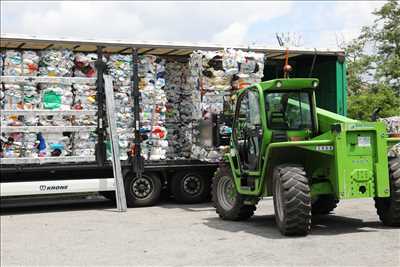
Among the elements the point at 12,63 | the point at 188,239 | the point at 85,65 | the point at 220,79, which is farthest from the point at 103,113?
the point at 188,239

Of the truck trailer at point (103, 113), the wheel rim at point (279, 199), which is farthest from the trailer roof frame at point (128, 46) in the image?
the wheel rim at point (279, 199)

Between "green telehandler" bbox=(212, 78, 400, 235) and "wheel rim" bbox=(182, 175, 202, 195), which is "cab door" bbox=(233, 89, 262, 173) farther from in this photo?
"wheel rim" bbox=(182, 175, 202, 195)

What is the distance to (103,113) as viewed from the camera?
12852 millimetres

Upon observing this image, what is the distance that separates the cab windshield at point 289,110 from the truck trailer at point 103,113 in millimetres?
1986

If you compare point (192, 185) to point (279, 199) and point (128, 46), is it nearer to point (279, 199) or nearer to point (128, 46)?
point (128, 46)

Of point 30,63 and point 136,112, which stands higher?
point 30,63

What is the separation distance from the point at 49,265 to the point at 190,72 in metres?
6.83

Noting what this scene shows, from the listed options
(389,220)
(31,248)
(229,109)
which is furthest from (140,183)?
(389,220)

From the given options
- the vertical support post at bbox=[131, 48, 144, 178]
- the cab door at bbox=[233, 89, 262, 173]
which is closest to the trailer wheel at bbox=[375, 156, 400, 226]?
the cab door at bbox=[233, 89, 262, 173]

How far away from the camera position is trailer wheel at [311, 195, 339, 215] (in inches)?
425

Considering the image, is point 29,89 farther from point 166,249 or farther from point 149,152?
point 166,249

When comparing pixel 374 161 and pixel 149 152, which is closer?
pixel 374 161

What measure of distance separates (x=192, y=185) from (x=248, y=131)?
4.06m

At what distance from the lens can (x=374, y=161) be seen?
8.89m
